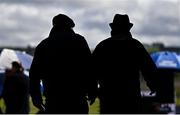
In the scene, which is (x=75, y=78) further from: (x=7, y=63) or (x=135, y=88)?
(x=7, y=63)

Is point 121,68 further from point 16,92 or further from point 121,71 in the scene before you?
point 16,92

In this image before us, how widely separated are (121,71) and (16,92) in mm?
7264

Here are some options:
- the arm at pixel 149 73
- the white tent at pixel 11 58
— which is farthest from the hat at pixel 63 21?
the white tent at pixel 11 58

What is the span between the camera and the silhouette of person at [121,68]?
6652mm

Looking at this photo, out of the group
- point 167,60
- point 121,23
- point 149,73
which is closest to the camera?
point 149,73

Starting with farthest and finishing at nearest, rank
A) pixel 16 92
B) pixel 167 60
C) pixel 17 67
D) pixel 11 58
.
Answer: pixel 167 60, pixel 11 58, pixel 16 92, pixel 17 67

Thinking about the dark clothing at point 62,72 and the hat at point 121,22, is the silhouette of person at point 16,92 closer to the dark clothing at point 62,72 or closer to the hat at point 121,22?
the dark clothing at point 62,72

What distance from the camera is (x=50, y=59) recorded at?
6797 millimetres

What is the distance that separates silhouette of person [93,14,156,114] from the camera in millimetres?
6652

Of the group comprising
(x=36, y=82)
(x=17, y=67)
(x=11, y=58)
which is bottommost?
(x=36, y=82)

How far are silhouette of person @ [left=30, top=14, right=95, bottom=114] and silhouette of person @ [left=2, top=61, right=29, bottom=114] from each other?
6.78 metres

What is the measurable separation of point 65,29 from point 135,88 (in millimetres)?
916

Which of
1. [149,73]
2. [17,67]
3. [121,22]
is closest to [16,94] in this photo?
[17,67]

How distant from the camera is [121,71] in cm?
672
